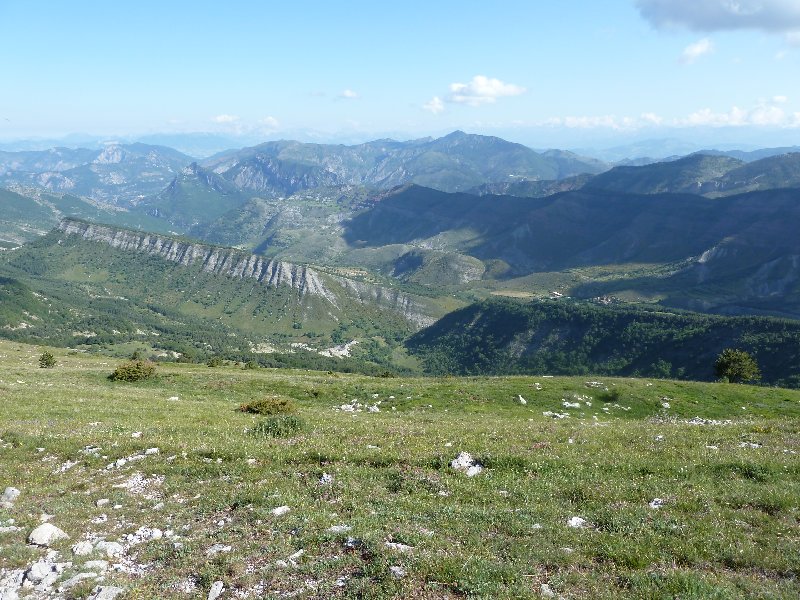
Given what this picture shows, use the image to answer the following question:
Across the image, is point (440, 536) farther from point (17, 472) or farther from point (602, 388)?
point (602, 388)

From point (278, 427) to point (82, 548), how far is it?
42.0ft

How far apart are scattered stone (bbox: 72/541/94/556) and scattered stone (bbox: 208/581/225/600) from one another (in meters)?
4.11

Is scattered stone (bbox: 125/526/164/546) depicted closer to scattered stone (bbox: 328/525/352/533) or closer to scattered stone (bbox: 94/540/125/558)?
scattered stone (bbox: 94/540/125/558)

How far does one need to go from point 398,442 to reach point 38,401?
87.2 feet

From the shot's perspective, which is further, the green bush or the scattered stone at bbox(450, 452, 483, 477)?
the green bush

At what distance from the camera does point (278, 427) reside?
25.3 meters

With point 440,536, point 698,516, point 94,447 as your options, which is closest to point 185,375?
point 94,447

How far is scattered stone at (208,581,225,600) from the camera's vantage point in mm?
10562

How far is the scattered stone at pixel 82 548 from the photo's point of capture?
1250cm

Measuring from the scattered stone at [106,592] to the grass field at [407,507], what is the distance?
0.72ft

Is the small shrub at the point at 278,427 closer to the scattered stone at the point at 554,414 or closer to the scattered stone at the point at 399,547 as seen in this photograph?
the scattered stone at the point at 399,547

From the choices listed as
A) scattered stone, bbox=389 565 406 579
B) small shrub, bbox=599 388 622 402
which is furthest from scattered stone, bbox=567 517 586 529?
small shrub, bbox=599 388 622 402

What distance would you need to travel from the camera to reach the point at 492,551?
1199cm

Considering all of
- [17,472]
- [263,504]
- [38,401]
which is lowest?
[38,401]
